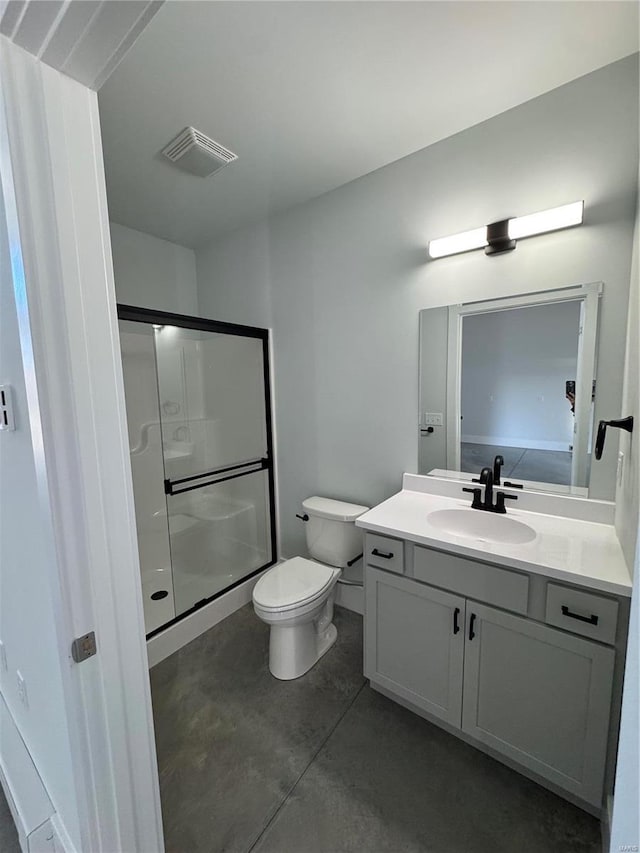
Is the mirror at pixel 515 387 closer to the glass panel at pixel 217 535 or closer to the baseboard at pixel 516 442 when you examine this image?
the baseboard at pixel 516 442

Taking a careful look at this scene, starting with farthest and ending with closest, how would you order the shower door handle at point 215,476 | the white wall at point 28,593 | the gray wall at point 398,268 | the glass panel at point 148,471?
the shower door handle at point 215,476 → the glass panel at point 148,471 → the gray wall at point 398,268 → the white wall at point 28,593

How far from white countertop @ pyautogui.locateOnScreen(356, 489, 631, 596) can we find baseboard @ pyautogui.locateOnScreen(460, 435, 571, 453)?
11.7 inches

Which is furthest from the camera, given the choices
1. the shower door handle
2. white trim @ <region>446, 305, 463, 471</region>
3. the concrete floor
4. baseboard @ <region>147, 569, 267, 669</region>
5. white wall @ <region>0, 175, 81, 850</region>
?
the shower door handle

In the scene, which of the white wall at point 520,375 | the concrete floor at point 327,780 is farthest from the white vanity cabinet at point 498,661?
the white wall at point 520,375

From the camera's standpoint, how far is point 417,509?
168cm

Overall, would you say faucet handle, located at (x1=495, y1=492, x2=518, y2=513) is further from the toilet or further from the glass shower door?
the glass shower door

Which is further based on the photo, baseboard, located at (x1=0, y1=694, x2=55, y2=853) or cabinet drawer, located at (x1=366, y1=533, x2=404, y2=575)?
cabinet drawer, located at (x1=366, y1=533, x2=404, y2=575)

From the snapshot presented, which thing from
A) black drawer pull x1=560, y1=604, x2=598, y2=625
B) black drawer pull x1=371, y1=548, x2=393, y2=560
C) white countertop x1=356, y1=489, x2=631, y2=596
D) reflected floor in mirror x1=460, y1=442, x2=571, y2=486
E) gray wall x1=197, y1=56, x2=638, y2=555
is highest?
gray wall x1=197, y1=56, x2=638, y2=555

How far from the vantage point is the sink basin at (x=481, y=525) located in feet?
5.01

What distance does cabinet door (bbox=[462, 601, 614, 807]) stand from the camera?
3.67ft

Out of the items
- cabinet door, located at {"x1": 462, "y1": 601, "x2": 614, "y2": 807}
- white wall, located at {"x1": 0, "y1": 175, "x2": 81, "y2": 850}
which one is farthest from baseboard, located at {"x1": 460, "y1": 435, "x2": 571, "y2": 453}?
white wall, located at {"x1": 0, "y1": 175, "x2": 81, "y2": 850}

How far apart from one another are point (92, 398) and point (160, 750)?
1536 mm

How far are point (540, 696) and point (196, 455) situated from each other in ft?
6.65

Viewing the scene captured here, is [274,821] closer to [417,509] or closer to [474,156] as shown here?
[417,509]
